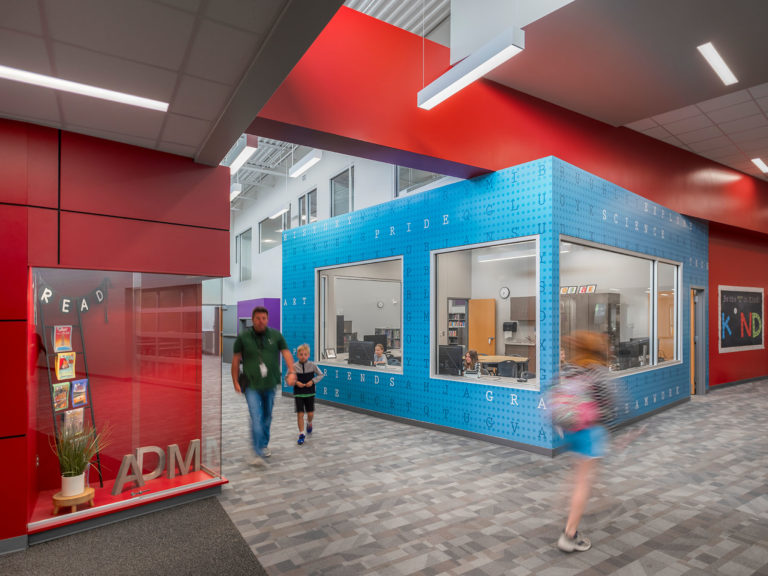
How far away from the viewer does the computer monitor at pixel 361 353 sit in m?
7.64

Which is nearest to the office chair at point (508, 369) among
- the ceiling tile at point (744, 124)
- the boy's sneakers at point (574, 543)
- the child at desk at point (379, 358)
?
the child at desk at point (379, 358)

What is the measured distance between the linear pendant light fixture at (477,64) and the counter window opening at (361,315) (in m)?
2.82

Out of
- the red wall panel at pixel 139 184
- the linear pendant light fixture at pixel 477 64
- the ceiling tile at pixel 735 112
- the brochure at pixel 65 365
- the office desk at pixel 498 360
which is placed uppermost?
the ceiling tile at pixel 735 112

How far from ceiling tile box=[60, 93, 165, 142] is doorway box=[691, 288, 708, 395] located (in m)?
10.1

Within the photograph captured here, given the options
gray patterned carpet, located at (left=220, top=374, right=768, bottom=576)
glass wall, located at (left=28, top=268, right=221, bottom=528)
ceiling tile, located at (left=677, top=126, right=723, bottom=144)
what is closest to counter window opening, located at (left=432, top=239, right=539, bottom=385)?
ceiling tile, located at (left=677, top=126, right=723, bottom=144)

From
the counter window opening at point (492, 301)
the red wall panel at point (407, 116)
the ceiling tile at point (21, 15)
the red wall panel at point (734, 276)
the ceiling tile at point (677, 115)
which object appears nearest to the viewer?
the ceiling tile at point (21, 15)

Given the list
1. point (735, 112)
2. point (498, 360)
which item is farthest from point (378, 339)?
point (735, 112)

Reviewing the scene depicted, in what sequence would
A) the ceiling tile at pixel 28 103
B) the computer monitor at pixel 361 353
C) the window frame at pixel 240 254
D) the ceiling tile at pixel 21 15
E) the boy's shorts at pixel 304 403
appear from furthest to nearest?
the window frame at pixel 240 254 < the computer monitor at pixel 361 353 < the boy's shorts at pixel 304 403 < the ceiling tile at pixel 28 103 < the ceiling tile at pixel 21 15

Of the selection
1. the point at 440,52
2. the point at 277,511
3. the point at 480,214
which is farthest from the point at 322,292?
the point at 277,511

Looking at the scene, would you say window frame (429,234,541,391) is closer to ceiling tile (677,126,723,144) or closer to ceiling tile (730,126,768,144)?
ceiling tile (677,126,723,144)

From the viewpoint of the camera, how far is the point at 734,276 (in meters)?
10.6

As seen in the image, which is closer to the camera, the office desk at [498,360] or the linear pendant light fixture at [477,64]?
the linear pendant light fixture at [477,64]

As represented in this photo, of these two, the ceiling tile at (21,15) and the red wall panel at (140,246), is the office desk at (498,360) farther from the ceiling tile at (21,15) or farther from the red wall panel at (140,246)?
the ceiling tile at (21,15)

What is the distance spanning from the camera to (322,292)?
879 cm
